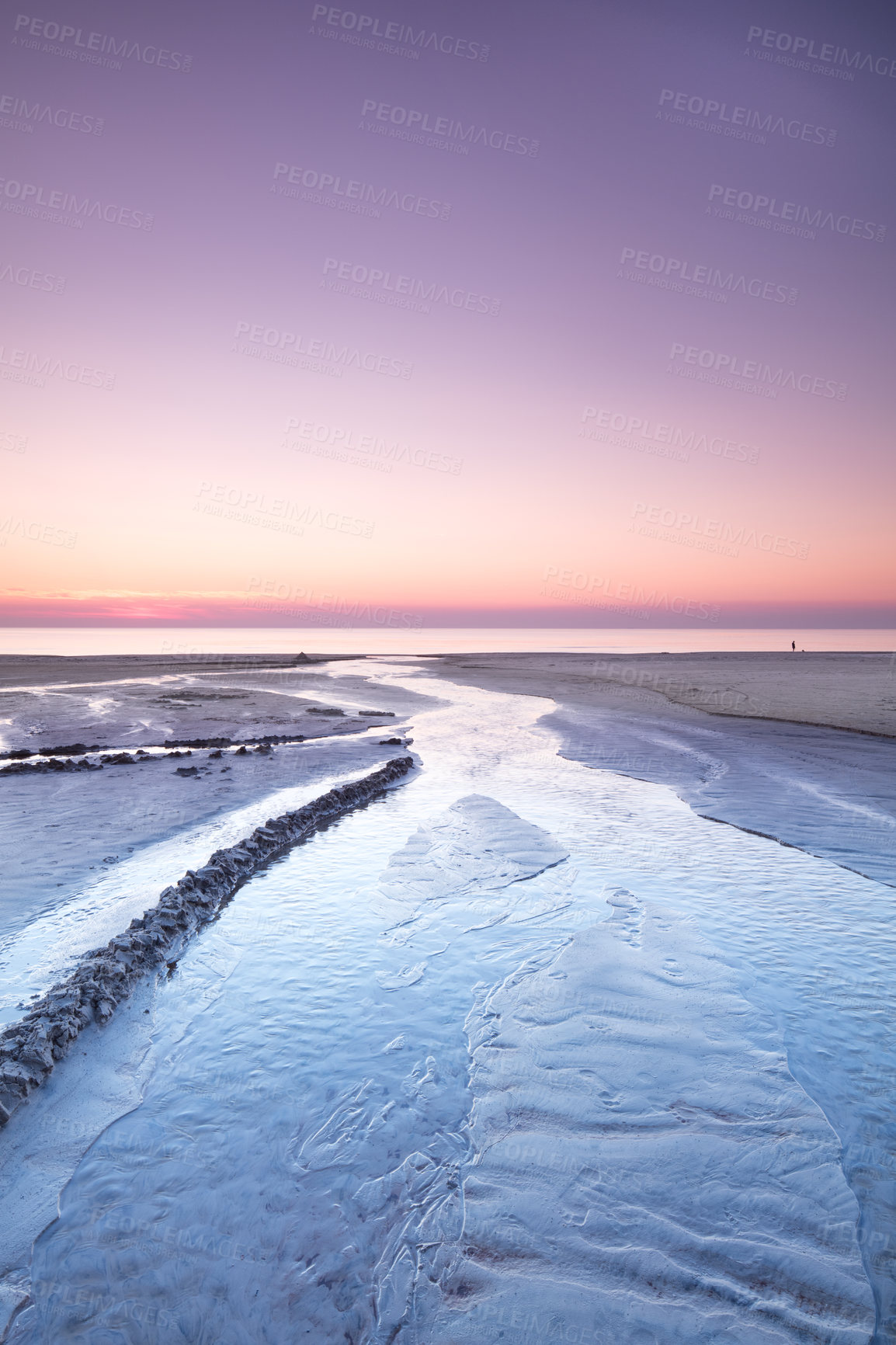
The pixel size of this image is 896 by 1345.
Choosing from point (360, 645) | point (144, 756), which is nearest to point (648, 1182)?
point (144, 756)

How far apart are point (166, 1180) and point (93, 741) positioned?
18.2m

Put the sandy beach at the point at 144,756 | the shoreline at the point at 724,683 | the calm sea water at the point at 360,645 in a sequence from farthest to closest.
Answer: the calm sea water at the point at 360,645
the shoreline at the point at 724,683
the sandy beach at the point at 144,756

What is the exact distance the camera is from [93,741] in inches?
765

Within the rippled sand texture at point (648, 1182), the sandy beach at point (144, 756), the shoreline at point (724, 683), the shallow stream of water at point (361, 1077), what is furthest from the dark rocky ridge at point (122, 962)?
the shoreline at point (724, 683)

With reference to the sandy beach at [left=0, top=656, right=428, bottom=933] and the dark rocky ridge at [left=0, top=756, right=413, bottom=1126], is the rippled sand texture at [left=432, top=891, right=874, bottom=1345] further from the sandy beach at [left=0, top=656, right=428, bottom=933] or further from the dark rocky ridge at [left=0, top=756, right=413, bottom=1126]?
the sandy beach at [left=0, top=656, right=428, bottom=933]

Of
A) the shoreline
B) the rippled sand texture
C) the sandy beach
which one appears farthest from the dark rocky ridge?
the shoreline

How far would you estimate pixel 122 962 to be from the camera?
6.23 m

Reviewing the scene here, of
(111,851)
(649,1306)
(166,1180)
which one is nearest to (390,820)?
(111,851)

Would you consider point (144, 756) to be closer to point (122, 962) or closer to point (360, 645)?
point (122, 962)

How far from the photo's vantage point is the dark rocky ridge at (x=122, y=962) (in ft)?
15.5

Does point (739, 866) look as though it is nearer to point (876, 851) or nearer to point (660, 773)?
point (876, 851)

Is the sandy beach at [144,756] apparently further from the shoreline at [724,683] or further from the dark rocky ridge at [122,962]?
the shoreline at [724,683]

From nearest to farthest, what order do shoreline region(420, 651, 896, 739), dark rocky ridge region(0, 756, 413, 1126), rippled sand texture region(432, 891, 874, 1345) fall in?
rippled sand texture region(432, 891, 874, 1345) → dark rocky ridge region(0, 756, 413, 1126) → shoreline region(420, 651, 896, 739)

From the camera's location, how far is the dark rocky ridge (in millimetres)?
4719
